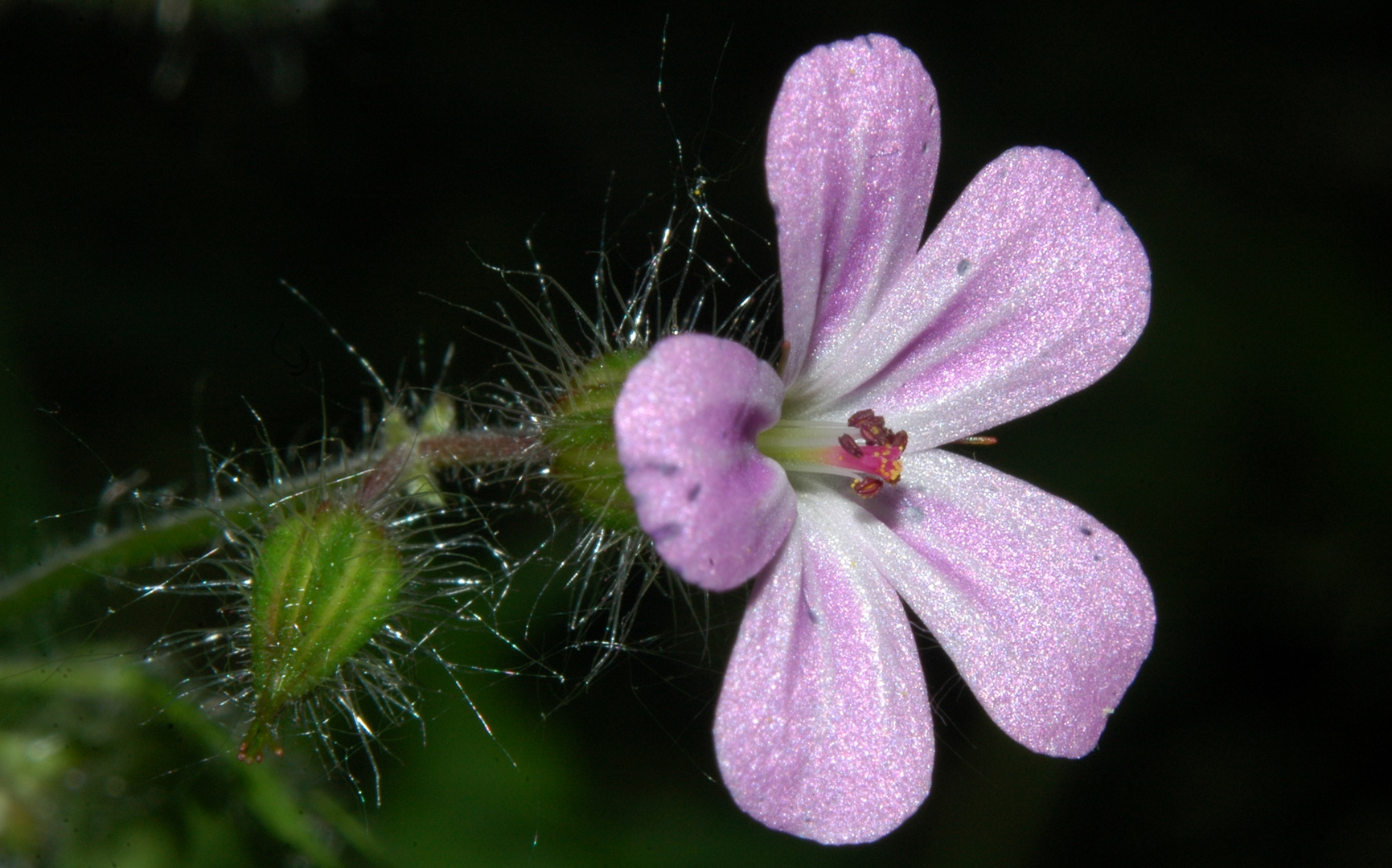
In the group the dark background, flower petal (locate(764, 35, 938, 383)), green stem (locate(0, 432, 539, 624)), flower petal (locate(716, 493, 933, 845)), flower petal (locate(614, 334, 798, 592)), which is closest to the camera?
flower petal (locate(614, 334, 798, 592))

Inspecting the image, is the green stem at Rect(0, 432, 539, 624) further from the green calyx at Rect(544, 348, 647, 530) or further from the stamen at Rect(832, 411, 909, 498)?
the stamen at Rect(832, 411, 909, 498)

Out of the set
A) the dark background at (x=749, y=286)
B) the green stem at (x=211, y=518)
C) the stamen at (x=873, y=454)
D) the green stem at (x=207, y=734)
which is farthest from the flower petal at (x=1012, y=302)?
the green stem at (x=207, y=734)

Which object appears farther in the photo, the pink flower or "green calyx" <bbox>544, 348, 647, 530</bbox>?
"green calyx" <bbox>544, 348, 647, 530</bbox>

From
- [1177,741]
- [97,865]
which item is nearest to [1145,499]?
[1177,741]

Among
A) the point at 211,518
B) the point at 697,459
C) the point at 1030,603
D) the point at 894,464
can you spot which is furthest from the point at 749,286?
the point at 211,518

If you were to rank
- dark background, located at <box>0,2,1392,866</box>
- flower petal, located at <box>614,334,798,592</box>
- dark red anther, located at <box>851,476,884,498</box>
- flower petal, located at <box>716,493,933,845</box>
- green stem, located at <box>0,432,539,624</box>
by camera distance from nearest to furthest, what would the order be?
flower petal, located at <box>614,334,798,592</box> < flower petal, located at <box>716,493,933,845</box> < dark red anther, located at <box>851,476,884,498</box> < green stem, located at <box>0,432,539,624</box> < dark background, located at <box>0,2,1392,866</box>

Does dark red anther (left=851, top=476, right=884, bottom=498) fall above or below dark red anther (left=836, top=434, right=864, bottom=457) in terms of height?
below

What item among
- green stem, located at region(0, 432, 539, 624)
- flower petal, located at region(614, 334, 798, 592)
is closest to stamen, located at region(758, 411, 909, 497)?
flower petal, located at region(614, 334, 798, 592)
